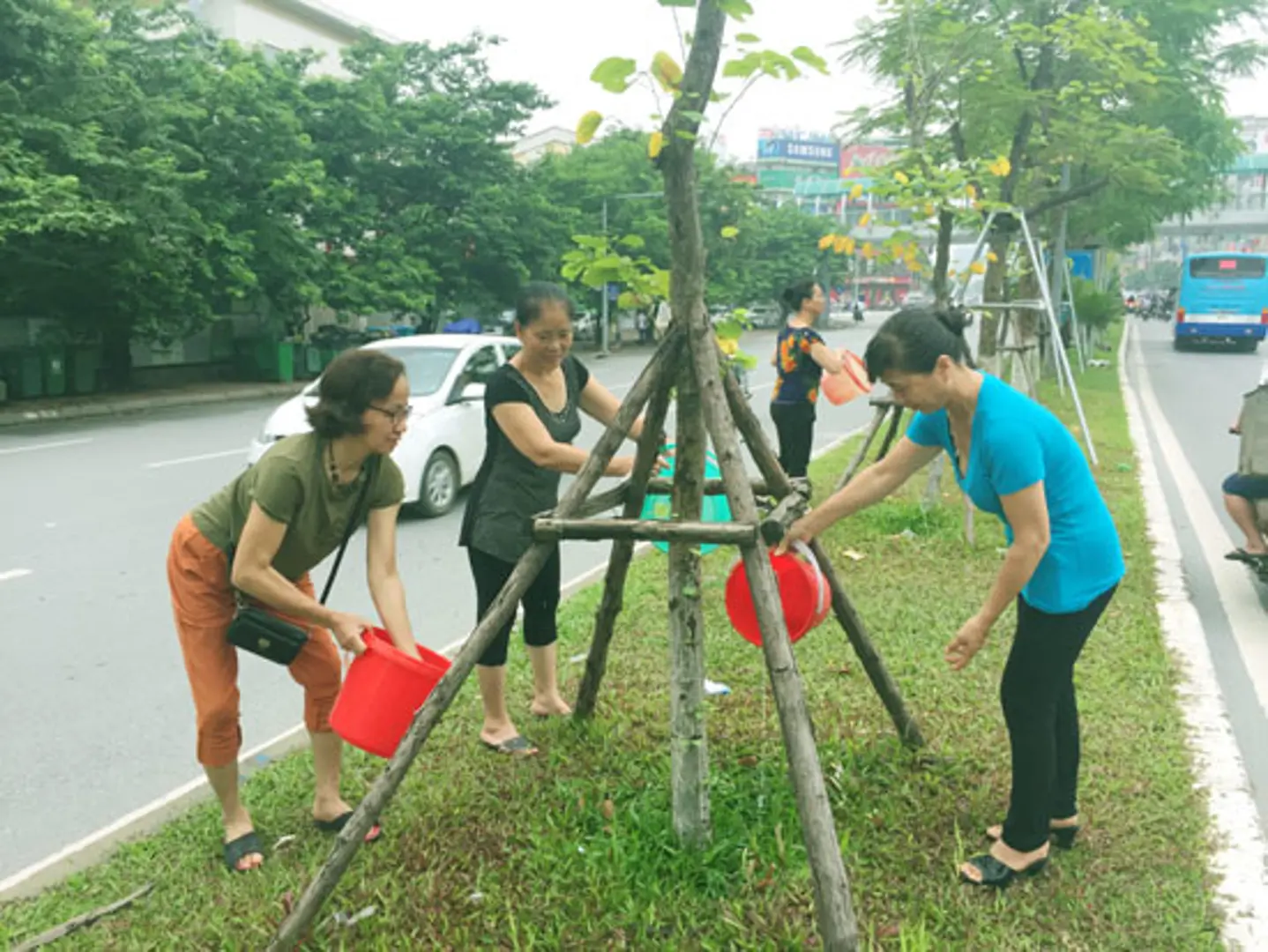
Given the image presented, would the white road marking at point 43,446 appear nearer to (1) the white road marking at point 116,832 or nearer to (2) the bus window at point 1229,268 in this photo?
(1) the white road marking at point 116,832

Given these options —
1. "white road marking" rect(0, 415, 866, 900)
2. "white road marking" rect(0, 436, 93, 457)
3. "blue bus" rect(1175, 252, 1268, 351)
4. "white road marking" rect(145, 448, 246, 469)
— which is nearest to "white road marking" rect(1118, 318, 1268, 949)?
"white road marking" rect(0, 415, 866, 900)

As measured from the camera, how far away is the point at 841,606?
137 inches

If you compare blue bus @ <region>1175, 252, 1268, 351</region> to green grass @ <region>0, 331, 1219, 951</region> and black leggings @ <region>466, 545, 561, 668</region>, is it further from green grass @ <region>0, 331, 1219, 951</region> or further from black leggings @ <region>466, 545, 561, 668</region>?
black leggings @ <region>466, 545, 561, 668</region>

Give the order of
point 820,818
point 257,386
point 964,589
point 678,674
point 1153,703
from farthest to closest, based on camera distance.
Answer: point 257,386 → point 964,589 → point 1153,703 → point 678,674 → point 820,818

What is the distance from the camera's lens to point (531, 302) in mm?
3523

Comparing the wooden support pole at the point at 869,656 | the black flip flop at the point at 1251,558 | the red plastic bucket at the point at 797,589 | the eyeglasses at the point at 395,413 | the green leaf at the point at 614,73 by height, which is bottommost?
the black flip flop at the point at 1251,558

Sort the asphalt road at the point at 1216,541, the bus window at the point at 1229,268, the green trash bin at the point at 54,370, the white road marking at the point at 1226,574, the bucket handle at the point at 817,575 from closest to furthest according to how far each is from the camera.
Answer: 1. the bucket handle at the point at 817,575
2. the asphalt road at the point at 1216,541
3. the white road marking at the point at 1226,574
4. the green trash bin at the point at 54,370
5. the bus window at the point at 1229,268

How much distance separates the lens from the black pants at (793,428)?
695 centimetres

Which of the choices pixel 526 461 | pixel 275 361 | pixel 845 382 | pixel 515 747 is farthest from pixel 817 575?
pixel 275 361

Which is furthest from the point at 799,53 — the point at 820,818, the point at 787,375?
the point at 787,375

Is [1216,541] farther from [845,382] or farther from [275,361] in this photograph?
[275,361]

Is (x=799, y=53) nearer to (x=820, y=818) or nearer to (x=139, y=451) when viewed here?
(x=820, y=818)

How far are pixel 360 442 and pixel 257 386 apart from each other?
1954 cm

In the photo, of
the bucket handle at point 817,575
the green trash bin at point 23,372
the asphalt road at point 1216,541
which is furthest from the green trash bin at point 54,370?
the bucket handle at point 817,575
